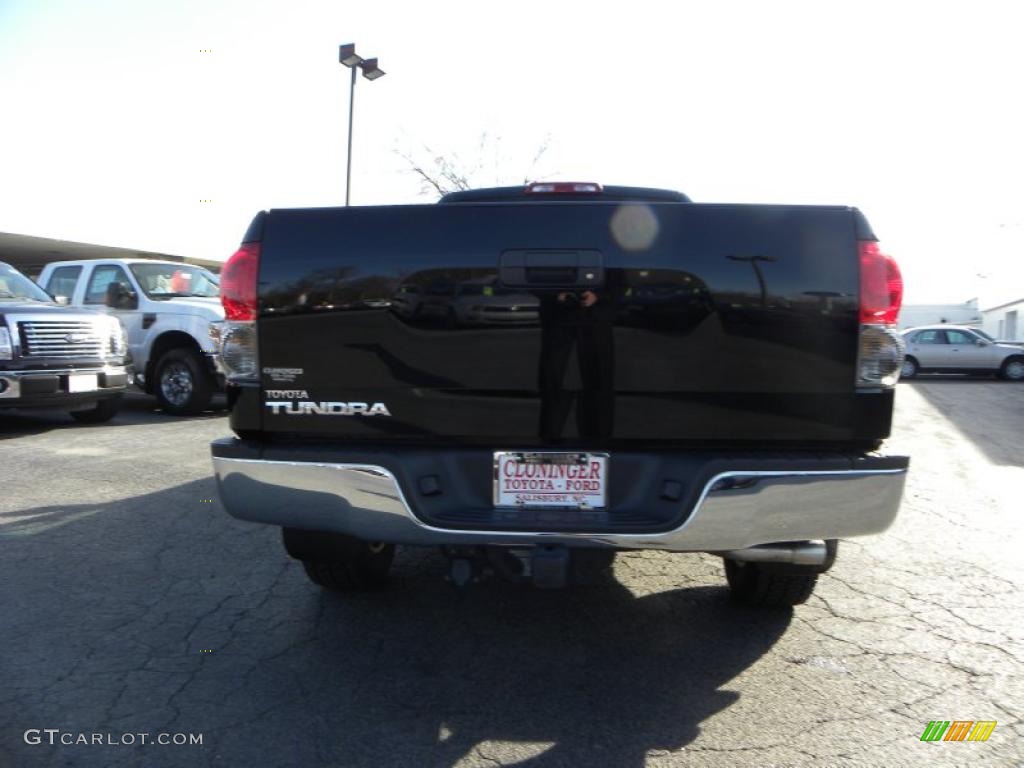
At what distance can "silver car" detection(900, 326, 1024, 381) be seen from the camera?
2247 centimetres

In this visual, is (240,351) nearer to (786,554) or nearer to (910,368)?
(786,554)

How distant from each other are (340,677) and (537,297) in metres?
1.68

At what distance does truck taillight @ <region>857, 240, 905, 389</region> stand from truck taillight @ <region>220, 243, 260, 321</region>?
2.17 m

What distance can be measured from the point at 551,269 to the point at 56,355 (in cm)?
792

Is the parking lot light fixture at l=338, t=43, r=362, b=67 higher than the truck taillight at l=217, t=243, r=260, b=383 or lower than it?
higher

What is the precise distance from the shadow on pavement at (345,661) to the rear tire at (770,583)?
0.10m

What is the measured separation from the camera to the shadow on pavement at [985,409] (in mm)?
9648

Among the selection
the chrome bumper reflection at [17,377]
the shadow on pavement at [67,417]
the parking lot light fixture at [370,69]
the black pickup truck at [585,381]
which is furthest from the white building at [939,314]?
the black pickup truck at [585,381]

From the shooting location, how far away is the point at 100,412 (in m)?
9.96

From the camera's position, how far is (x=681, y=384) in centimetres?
283

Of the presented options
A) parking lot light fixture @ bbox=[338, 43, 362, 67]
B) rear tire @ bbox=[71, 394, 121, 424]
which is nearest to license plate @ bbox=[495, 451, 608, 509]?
rear tire @ bbox=[71, 394, 121, 424]

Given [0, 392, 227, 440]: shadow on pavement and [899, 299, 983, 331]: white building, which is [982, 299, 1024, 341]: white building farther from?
[0, 392, 227, 440]: shadow on pavement

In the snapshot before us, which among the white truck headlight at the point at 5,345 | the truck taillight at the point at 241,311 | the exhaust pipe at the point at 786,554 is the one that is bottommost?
the exhaust pipe at the point at 786,554

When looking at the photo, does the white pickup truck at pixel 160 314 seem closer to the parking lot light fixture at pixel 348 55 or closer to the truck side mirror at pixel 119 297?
the truck side mirror at pixel 119 297
